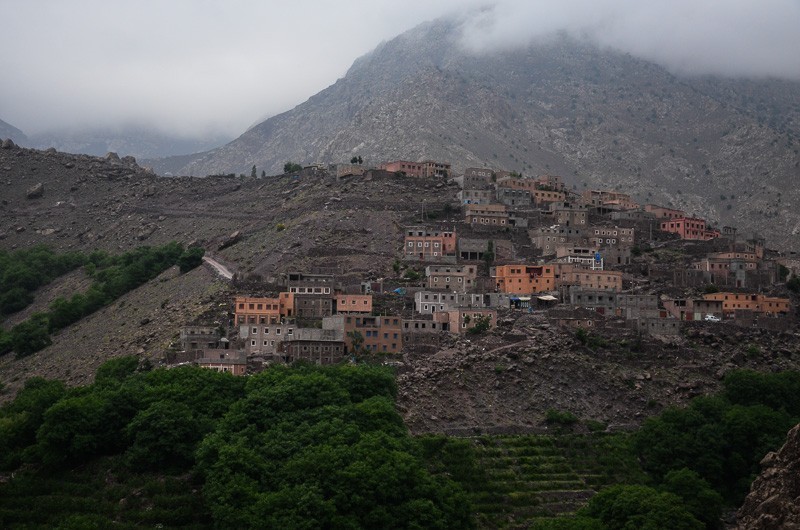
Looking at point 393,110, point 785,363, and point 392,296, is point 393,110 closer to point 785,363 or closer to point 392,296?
point 392,296

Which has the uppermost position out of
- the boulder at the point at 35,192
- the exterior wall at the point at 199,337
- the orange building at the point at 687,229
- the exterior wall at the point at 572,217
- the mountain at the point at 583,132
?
the mountain at the point at 583,132

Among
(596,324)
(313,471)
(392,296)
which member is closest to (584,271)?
(596,324)

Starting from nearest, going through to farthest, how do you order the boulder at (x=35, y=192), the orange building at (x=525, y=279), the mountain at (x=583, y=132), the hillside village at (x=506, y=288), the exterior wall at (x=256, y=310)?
the hillside village at (x=506, y=288), the exterior wall at (x=256, y=310), the orange building at (x=525, y=279), the boulder at (x=35, y=192), the mountain at (x=583, y=132)

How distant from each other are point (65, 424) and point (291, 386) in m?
11.0

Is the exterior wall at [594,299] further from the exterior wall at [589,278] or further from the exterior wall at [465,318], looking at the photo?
the exterior wall at [465,318]

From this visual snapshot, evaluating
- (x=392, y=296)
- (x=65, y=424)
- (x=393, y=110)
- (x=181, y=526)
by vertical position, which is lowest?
(x=181, y=526)

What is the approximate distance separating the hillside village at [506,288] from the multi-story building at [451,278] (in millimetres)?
93

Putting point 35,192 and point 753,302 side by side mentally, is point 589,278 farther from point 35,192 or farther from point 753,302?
point 35,192

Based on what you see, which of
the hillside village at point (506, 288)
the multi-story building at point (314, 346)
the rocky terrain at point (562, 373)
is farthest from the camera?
the hillside village at point (506, 288)

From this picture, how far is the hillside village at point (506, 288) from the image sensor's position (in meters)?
67.1

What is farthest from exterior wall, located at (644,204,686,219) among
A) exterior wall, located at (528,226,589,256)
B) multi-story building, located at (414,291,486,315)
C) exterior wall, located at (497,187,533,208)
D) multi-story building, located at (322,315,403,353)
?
multi-story building, located at (322,315,403,353)

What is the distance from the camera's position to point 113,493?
50.1 m

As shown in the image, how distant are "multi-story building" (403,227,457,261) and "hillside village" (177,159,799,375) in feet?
0.41

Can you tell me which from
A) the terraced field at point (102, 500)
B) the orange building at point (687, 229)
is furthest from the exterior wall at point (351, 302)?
the orange building at point (687, 229)
